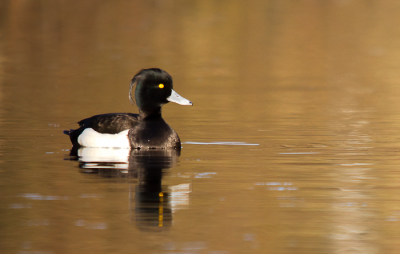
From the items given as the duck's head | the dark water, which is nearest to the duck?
the duck's head

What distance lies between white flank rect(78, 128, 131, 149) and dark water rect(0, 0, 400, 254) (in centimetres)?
35

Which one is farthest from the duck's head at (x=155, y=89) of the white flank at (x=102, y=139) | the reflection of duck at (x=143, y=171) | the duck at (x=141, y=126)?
the reflection of duck at (x=143, y=171)

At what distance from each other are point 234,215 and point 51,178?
2654mm

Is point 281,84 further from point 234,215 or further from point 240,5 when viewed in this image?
point 240,5

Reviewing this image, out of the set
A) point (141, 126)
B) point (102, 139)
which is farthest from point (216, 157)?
point (102, 139)

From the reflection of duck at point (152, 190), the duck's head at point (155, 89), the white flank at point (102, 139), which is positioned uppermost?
the duck's head at point (155, 89)

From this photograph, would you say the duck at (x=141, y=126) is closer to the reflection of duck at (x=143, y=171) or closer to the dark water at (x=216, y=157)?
the reflection of duck at (x=143, y=171)

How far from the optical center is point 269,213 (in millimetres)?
7215

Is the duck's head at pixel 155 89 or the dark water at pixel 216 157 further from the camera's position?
the duck's head at pixel 155 89

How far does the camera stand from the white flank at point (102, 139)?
11109 mm

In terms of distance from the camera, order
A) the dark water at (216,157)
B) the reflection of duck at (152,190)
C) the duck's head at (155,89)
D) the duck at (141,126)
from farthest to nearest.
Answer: the duck's head at (155,89), the duck at (141,126), the reflection of duck at (152,190), the dark water at (216,157)

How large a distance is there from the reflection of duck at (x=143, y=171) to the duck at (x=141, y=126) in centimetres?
12

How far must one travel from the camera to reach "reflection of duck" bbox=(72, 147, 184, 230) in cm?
704

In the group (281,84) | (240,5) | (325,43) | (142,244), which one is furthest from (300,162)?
(240,5)
